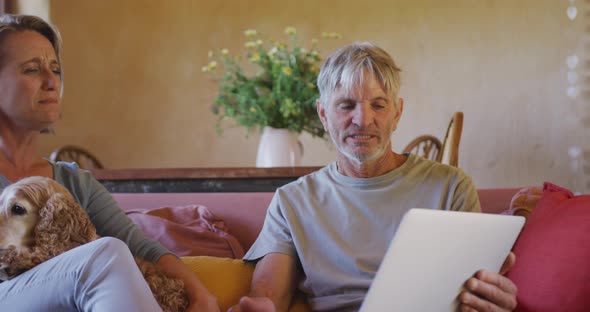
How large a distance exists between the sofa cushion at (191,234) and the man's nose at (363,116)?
0.60m

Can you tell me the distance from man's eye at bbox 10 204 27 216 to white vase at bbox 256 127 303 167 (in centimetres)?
182

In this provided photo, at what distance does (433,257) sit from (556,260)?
0.52 meters

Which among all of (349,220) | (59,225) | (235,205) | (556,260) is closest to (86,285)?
(59,225)

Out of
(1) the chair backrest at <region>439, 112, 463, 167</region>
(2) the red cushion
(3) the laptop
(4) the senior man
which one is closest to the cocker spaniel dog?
(4) the senior man

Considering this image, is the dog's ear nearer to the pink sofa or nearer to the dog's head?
the dog's head

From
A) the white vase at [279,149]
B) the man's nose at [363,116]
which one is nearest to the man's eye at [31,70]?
the man's nose at [363,116]

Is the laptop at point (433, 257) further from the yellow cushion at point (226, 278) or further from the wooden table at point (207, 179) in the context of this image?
the wooden table at point (207, 179)

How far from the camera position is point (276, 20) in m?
4.89

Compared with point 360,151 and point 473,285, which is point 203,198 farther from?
point 473,285

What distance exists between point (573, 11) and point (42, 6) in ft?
10.8

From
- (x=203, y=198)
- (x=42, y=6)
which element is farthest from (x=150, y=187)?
(x=42, y=6)

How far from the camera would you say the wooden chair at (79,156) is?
14.8 ft

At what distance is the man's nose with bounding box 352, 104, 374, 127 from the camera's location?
6.39 ft

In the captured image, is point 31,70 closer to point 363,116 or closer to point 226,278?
point 226,278
